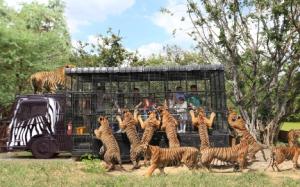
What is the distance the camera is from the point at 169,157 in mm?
11695

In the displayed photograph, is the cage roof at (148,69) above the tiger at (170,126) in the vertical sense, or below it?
above

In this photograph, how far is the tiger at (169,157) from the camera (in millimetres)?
11500

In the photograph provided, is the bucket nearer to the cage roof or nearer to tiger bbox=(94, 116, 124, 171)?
tiger bbox=(94, 116, 124, 171)

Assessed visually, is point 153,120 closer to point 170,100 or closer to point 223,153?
point 170,100

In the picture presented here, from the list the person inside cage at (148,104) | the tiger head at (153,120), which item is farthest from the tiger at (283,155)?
the person inside cage at (148,104)

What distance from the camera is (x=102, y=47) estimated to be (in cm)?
2783

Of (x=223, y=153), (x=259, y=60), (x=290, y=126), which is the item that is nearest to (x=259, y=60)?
(x=259, y=60)

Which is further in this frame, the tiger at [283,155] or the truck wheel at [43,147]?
the truck wheel at [43,147]

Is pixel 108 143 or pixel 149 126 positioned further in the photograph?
pixel 149 126

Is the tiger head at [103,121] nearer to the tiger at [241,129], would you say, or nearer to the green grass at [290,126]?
the tiger at [241,129]

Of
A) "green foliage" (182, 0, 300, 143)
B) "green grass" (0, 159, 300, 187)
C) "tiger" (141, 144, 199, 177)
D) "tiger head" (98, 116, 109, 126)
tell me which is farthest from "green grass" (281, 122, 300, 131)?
"green grass" (0, 159, 300, 187)

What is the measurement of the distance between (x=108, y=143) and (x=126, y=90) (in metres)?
2.19

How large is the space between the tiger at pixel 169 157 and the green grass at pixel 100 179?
0.50 m

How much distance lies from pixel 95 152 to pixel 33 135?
248 centimetres
